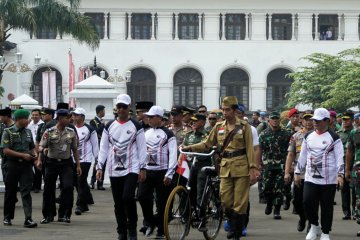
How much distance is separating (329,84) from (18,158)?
150 feet

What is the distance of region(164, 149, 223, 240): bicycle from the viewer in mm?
13359

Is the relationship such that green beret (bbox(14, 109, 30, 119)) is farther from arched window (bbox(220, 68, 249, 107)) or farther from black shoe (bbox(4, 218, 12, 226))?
arched window (bbox(220, 68, 249, 107))

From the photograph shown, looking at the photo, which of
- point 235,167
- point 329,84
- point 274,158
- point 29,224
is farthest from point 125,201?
point 329,84

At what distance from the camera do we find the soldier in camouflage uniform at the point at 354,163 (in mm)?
15641

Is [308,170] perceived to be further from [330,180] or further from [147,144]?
[147,144]

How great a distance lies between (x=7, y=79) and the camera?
70.1 m

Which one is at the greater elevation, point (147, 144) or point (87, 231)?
point (147, 144)

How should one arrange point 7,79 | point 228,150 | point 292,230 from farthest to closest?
point 7,79 → point 292,230 → point 228,150

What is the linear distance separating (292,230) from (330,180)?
7.53 feet

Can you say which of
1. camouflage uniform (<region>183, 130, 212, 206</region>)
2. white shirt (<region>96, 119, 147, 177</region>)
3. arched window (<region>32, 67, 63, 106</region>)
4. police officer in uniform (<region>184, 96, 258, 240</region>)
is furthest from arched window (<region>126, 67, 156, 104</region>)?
police officer in uniform (<region>184, 96, 258, 240</region>)

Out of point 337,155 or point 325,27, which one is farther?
point 325,27

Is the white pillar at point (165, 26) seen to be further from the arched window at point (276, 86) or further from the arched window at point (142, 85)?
the arched window at point (276, 86)

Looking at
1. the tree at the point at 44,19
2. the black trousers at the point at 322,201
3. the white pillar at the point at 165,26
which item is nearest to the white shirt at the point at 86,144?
the black trousers at the point at 322,201

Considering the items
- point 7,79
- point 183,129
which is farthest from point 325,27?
point 183,129
